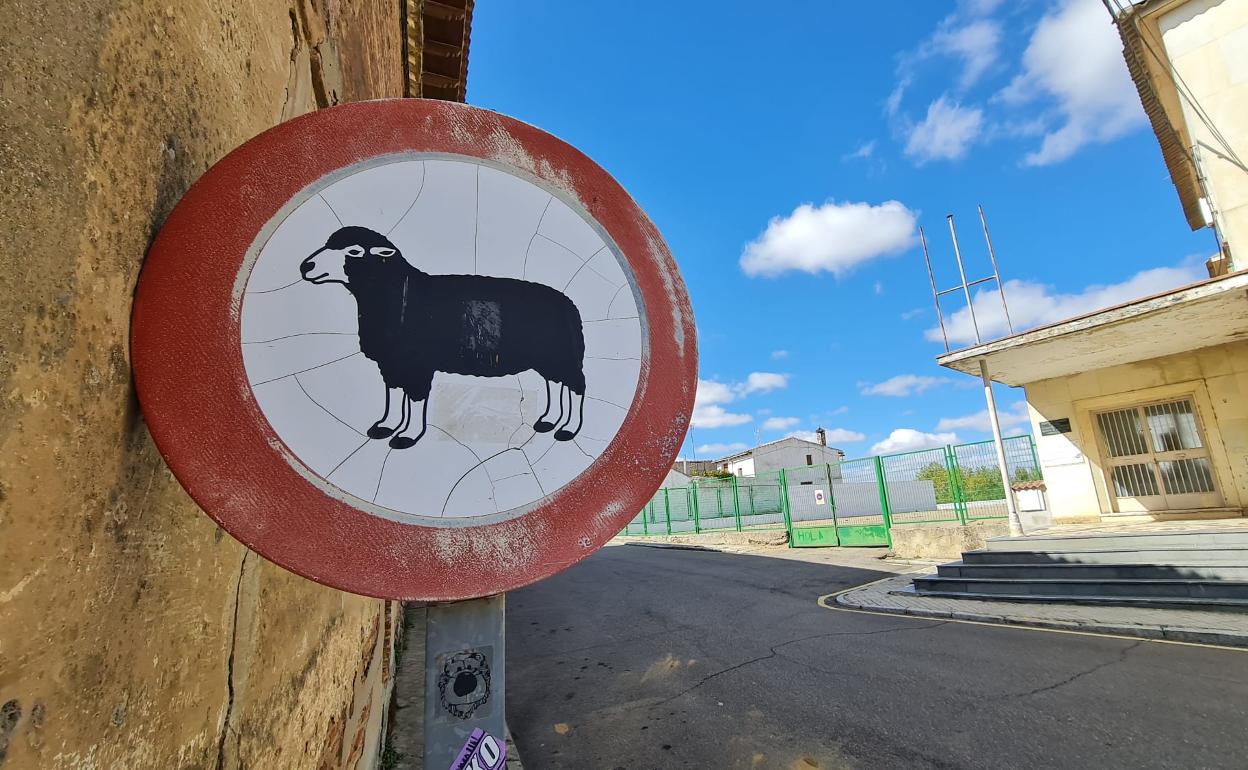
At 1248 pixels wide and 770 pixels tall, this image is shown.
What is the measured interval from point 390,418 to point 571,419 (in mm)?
255

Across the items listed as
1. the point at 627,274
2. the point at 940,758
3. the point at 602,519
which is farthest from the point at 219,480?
the point at 940,758

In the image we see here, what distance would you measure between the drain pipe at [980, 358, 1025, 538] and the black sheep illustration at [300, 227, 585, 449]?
36.0ft

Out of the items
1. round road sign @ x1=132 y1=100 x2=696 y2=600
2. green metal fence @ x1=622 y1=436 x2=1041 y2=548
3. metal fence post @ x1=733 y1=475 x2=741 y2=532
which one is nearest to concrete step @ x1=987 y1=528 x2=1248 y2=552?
green metal fence @ x1=622 y1=436 x2=1041 y2=548

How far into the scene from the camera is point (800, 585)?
983 centimetres

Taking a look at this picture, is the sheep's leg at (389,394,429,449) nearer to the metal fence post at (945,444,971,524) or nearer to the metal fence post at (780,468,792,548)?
the metal fence post at (945,444,971,524)

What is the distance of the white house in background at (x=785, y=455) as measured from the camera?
47.8 metres

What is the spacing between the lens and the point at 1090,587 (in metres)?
7.21

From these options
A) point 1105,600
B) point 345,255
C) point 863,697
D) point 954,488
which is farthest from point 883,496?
point 345,255

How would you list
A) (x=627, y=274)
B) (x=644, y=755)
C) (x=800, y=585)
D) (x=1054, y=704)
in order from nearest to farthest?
(x=627, y=274) < (x=644, y=755) < (x=1054, y=704) < (x=800, y=585)

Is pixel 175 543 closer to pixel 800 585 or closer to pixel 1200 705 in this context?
pixel 1200 705

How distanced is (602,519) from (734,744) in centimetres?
350

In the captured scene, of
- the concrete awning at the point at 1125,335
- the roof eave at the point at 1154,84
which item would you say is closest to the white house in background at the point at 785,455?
the roof eave at the point at 1154,84

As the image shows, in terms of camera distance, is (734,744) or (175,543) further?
(734,744)

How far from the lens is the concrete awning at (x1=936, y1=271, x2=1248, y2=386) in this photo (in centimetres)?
744
